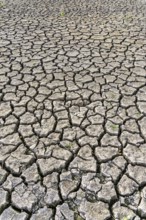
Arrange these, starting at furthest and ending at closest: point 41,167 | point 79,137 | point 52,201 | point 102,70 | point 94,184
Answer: point 102,70 < point 79,137 < point 41,167 < point 94,184 < point 52,201

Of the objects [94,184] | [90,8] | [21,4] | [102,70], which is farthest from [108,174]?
[21,4]

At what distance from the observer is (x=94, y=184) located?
206cm

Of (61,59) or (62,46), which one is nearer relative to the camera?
(61,59)

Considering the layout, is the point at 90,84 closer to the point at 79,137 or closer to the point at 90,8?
the point at 79,137

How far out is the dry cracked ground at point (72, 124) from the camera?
1948 mm

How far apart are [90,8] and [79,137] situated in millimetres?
5189

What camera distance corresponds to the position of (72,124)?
268 cm

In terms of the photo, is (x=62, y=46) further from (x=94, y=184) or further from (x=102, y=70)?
(x=94, y=184)

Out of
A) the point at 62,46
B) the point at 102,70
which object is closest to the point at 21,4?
the point at 62,46

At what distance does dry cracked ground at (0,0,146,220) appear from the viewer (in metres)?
1.95

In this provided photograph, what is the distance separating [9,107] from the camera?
291cm

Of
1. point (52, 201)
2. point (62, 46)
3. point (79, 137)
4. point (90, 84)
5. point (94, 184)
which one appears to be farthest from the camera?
point (62, 46)

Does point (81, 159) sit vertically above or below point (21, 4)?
below

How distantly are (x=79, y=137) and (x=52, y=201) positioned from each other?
0.75 metres
